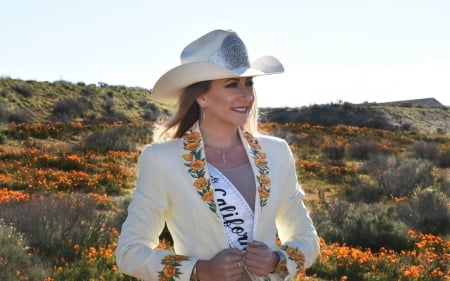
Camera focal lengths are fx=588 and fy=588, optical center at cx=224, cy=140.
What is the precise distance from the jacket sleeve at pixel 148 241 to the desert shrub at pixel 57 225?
Result: 5.27 metres

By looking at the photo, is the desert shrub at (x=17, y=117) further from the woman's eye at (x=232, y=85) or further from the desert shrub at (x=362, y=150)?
the woman's eye at (x=232, y=85)

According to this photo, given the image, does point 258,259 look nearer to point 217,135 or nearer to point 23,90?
point 217,135

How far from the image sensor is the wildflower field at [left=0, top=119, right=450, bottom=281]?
775cm

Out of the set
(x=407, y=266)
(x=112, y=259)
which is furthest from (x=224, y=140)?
(x=407, y=266)

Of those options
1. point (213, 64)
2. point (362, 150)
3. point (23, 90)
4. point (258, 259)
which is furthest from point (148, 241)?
point (23, 90)

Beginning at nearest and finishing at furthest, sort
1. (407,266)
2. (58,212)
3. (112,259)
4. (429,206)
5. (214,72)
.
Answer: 1. (214,72)
2. (112,259)
3. (407,266)
4. (58,212)
5. (429,206)

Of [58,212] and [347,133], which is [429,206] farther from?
[347,133]

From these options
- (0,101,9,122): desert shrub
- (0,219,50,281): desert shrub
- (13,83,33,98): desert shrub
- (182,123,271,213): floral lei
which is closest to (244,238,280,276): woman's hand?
(182,123,271,213): floral lei

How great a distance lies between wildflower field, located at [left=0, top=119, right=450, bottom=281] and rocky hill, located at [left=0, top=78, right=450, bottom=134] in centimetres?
1288

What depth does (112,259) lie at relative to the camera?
759 cm

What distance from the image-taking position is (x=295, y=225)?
300 centimetres

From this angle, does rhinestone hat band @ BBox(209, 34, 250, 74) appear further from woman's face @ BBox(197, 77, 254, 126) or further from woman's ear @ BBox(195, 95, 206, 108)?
woman's ear @ BBox(195, 95, 206, 108)

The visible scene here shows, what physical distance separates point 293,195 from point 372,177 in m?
16.6

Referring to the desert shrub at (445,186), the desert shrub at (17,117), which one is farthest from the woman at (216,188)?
the desert shrub at (17,117)
